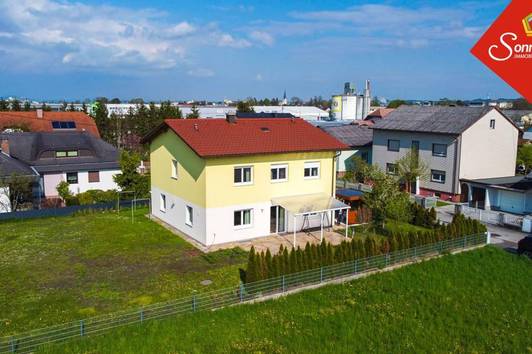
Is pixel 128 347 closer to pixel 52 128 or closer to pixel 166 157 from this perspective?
pixel 166 157

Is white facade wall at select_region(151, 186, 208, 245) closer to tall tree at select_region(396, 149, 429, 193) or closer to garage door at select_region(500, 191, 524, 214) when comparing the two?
tall tree at select_region(396, 149, 429, 193)

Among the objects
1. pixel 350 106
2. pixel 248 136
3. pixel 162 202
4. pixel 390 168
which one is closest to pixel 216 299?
pixel 248 136

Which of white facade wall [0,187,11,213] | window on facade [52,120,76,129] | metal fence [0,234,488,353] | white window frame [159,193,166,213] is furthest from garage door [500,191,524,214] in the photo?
window on facade [52,120,76,129]

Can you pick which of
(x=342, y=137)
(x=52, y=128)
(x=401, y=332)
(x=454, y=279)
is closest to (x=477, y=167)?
(x=342, y=137)

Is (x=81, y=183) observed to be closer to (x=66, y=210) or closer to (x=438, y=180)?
(x=66, y=210)

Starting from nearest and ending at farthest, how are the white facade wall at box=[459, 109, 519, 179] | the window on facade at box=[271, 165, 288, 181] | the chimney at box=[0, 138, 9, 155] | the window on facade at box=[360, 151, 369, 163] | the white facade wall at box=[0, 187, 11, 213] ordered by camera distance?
the window on facade at box=[271, 165, 288, 181]
the white facade wall at box=[0, 187, 11, 213]
the white facade wall at box=[459, 109, 519, 179]
the chimney at box=[0, 138, 9, 155]
the window on facade at box=[360, 151, 369, 163]
